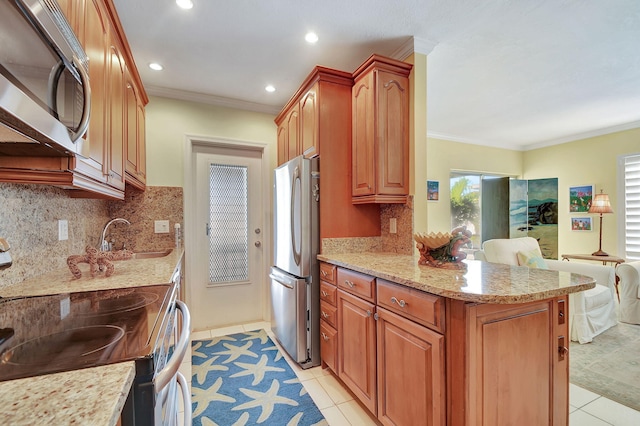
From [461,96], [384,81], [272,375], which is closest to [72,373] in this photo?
[272,375]

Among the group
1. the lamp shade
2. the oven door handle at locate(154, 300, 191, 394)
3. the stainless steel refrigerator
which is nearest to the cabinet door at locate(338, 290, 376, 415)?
the stainless steel refrigerator

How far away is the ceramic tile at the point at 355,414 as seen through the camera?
5.41 ft

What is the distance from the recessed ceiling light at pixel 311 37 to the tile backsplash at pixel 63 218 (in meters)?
1.86

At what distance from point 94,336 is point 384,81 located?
2.17 m

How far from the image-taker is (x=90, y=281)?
1374 mm

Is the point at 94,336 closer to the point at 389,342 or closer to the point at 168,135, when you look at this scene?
the point at 389,342

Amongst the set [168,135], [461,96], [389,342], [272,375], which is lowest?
[272,375]

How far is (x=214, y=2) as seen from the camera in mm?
1740

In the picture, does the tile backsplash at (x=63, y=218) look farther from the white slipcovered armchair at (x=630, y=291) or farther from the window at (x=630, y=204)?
the window at (x=630, y=204)

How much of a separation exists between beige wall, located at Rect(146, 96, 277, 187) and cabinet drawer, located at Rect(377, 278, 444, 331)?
2408mm

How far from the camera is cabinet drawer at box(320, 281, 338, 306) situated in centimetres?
205

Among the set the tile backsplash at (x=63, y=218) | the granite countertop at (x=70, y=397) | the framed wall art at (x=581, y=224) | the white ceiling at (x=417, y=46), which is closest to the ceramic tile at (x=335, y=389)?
the granite countertop at (x=70, y=397)

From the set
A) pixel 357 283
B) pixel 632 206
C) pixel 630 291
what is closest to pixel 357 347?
pixel 357 283

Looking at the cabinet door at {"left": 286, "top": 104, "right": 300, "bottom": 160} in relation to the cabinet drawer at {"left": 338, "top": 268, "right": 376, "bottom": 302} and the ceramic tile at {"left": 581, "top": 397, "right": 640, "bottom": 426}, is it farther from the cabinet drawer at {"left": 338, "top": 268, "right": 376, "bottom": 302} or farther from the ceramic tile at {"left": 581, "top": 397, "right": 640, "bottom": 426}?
the ceramic tile at {"left": 581, "top": 397, "right": 640, "bottom": 426}
